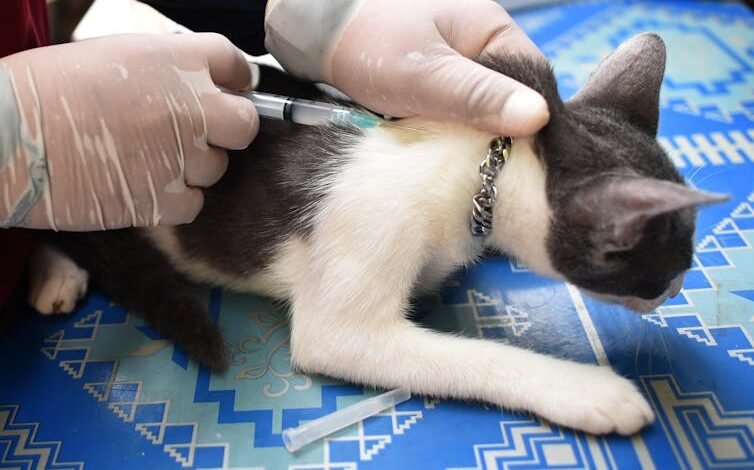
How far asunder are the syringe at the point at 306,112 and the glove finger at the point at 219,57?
0.02 meters

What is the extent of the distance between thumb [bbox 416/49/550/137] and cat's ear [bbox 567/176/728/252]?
98 mm

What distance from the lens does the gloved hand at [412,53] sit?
783 mm

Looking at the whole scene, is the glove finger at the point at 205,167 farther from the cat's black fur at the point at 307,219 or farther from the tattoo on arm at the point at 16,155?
the tattoo on arm at the point at 16,155

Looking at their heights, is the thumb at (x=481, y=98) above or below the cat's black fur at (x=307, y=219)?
above

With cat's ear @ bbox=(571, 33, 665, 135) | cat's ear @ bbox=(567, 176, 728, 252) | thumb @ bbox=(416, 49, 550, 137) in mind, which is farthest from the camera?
cat's ear @ bbox=(571, 33, 665, 135)

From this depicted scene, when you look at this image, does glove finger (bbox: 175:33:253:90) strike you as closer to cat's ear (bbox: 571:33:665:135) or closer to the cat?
the cat

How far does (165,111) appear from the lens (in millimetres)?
780


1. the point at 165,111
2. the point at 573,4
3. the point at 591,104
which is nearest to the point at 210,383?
the point at 165,111

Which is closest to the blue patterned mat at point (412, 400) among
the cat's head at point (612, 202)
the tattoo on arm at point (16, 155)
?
the cat's head at point (612, 202)

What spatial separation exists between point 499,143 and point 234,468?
1.52 ft

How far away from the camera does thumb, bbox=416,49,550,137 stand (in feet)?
2.51

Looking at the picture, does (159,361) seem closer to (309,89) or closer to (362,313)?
(362,313)

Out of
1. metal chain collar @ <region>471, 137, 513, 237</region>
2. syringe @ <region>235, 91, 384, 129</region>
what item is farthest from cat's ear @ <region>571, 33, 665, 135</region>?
syringe @ <region>235, 91, 384, 129</region>

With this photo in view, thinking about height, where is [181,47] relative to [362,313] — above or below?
above
